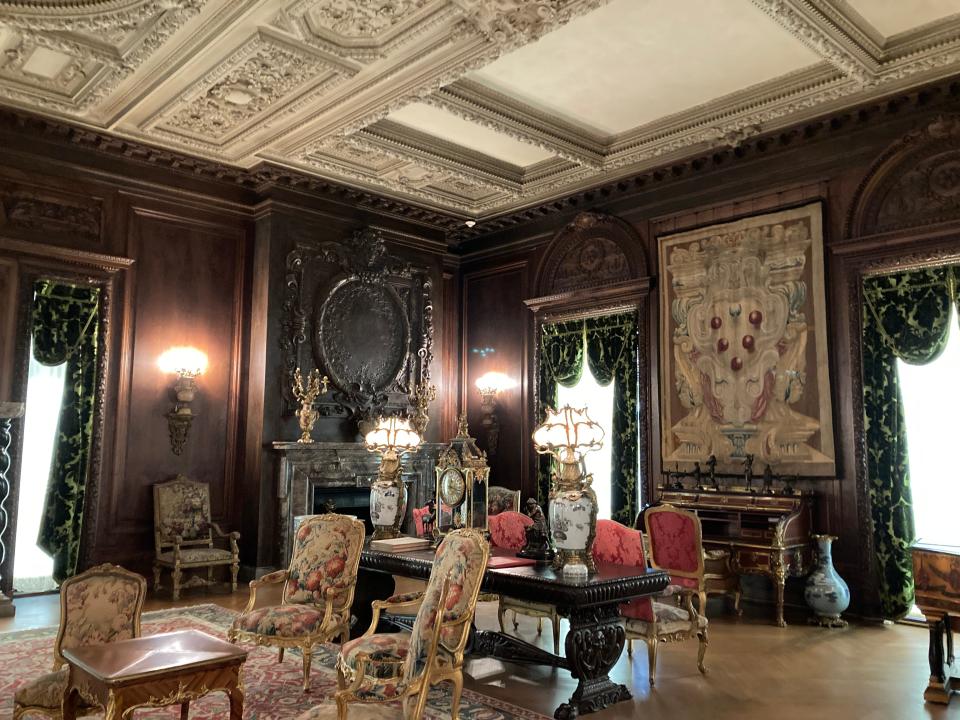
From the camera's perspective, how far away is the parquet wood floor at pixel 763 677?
3994 millimetres

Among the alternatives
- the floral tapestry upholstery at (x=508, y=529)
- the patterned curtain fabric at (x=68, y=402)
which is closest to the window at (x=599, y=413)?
the floral tapestry upholstery at (x=508, y=529)

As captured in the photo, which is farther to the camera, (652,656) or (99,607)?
(652,656)

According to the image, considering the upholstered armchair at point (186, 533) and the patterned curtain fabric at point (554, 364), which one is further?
the patterned curtain fabric at point (554, 364)

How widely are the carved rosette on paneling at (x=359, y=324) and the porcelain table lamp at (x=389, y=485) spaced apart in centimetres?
295

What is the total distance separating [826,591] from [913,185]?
3.23 metres

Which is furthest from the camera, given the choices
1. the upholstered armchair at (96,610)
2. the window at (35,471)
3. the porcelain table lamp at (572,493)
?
the window at (35,471)

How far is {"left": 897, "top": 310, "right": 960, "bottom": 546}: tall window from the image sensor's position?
6.04m

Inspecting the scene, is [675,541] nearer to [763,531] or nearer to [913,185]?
[763,531]

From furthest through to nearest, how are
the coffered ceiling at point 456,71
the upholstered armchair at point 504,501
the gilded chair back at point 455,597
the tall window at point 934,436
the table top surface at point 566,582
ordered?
the upholstered armchair at point 504,501, the tall window at point 934,436, the coffered ceiling at point 456,71, the table top surface at point 566,582, the gilded chair back at point 455,597

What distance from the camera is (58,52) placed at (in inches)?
231

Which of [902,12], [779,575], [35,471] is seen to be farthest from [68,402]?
[902,12]

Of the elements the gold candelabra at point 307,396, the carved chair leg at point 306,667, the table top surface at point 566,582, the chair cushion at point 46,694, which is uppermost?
the gold candelabra at point 307,396

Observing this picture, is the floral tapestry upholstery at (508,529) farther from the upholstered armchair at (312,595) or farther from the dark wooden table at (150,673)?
the dark wooden table at (150,673)

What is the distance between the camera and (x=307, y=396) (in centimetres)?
807
